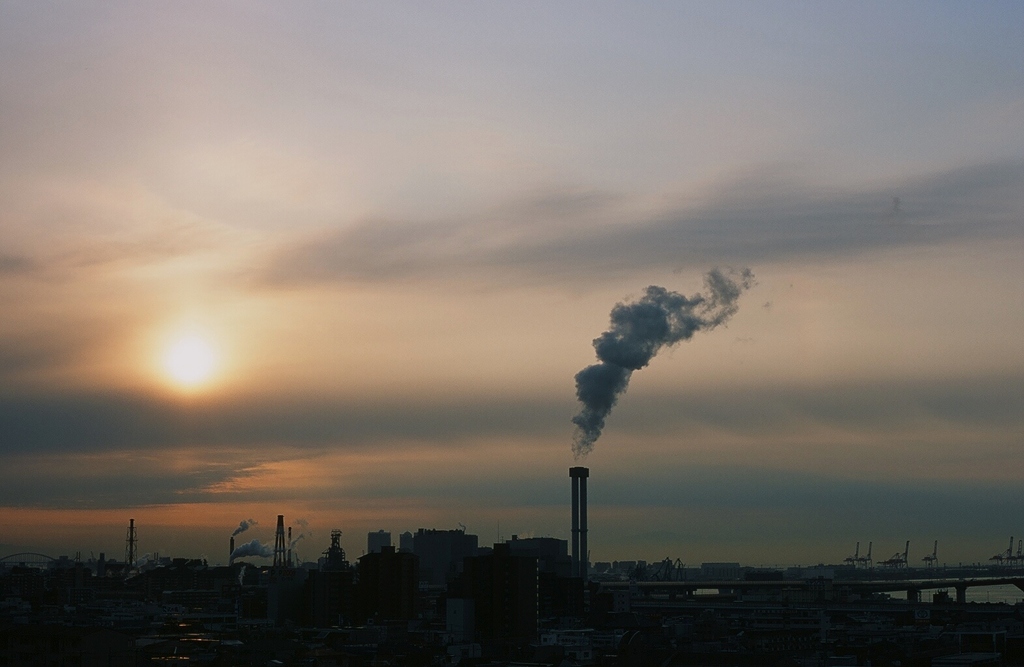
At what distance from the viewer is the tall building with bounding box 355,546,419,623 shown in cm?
10662

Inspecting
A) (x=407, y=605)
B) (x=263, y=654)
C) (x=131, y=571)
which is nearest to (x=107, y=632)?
(x=263, y=654)

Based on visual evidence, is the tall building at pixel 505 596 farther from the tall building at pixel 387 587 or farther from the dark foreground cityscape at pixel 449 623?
the tall building at pixel 387 587

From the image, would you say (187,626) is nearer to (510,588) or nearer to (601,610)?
(510,588)

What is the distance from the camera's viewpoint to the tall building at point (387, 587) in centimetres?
10662

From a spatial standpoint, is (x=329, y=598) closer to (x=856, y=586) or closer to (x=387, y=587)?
(x=387, y=587)

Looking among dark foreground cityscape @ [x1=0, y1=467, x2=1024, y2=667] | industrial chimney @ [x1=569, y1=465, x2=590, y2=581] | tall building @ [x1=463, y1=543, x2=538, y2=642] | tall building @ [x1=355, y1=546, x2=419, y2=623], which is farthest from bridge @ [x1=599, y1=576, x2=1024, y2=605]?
tall building @ [x1=463, y1=543, x2=538, y2=642]

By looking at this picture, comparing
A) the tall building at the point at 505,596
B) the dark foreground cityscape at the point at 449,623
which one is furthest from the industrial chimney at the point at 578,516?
the tall building at the point at 505,596

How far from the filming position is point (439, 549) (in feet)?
584

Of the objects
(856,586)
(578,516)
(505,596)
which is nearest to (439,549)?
(578,516)

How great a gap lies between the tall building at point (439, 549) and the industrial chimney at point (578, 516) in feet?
137

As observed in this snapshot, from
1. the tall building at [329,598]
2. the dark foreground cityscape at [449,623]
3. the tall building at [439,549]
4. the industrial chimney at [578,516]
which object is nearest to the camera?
the dark foreground cityscape at [449,623]

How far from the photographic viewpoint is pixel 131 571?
17312cm

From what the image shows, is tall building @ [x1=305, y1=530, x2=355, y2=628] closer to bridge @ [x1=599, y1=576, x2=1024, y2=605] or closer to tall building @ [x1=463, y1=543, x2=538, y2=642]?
tall building @ [x1=463, y1=543, x2=538, y2=642]

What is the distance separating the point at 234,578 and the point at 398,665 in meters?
101
